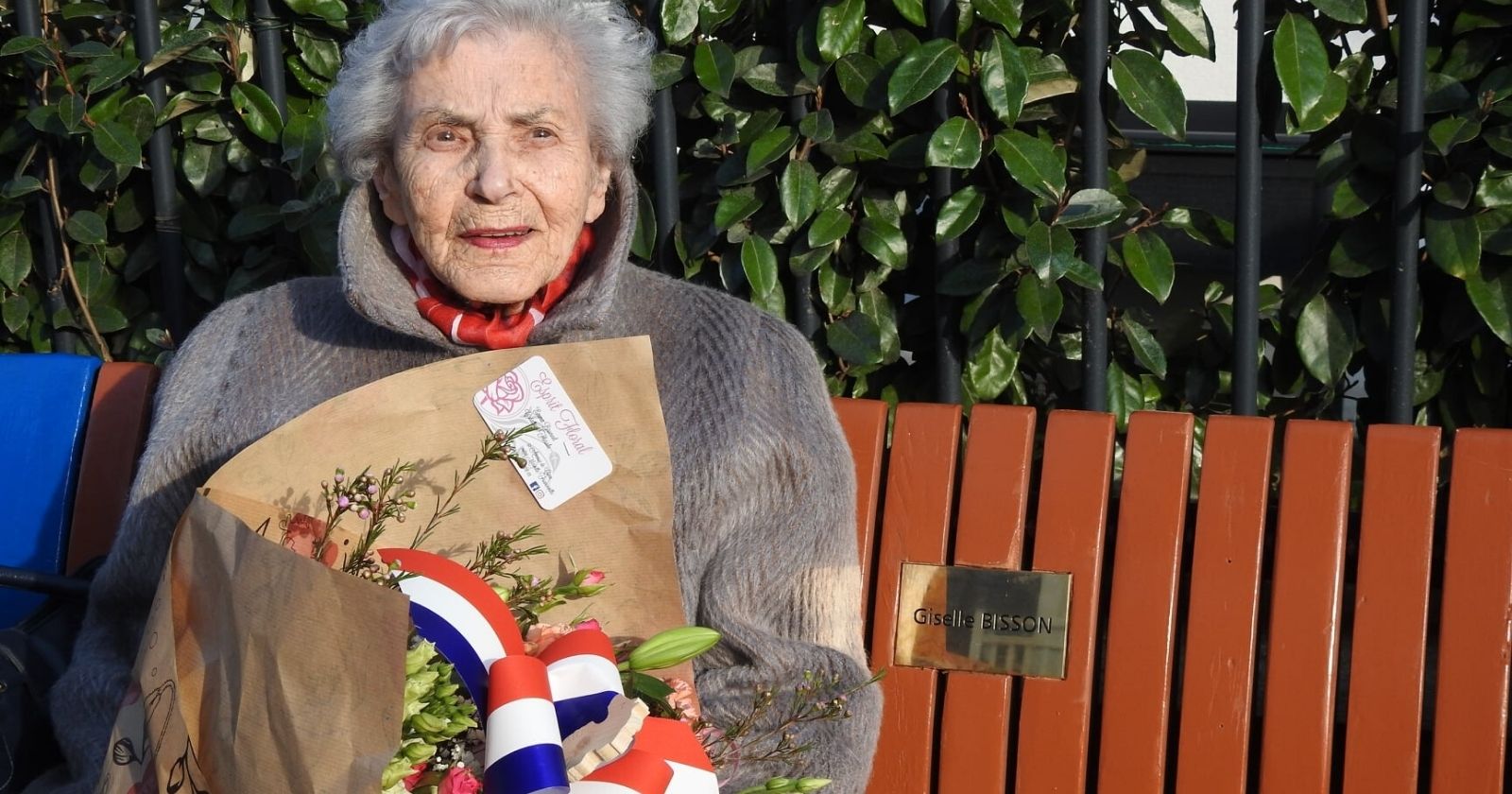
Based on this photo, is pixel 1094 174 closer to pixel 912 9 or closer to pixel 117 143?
pixel 912 9

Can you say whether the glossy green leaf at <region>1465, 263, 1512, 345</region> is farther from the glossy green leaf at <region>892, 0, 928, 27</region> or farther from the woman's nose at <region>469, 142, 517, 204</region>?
the woman's nose at <region>469, 142, 517, 204</region>

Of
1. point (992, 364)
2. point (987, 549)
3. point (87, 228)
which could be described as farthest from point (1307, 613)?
point (87, 228)

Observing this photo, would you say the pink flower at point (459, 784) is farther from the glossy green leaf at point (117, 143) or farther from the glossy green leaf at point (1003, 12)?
the glossy green leaf at point (117, 143)

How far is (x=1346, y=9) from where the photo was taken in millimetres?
2537

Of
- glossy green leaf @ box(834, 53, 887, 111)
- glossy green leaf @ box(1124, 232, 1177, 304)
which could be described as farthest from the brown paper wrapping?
glossy green leaf @ box(1124, 232, 1177, 304)

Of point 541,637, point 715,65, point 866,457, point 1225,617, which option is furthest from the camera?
point 715,65

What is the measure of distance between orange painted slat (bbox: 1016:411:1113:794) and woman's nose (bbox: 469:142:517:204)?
97 centimetres

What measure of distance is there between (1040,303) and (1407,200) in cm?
61

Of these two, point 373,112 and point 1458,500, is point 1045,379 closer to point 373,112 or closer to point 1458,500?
point 1458,500

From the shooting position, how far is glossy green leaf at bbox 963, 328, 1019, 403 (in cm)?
275

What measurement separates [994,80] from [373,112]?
3.44 feet

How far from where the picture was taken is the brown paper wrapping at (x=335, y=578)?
139 cm

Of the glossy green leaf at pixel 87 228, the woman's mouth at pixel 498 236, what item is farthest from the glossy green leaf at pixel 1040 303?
the glossy green leaf at pixel 87 228

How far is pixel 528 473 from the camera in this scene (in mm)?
1814
